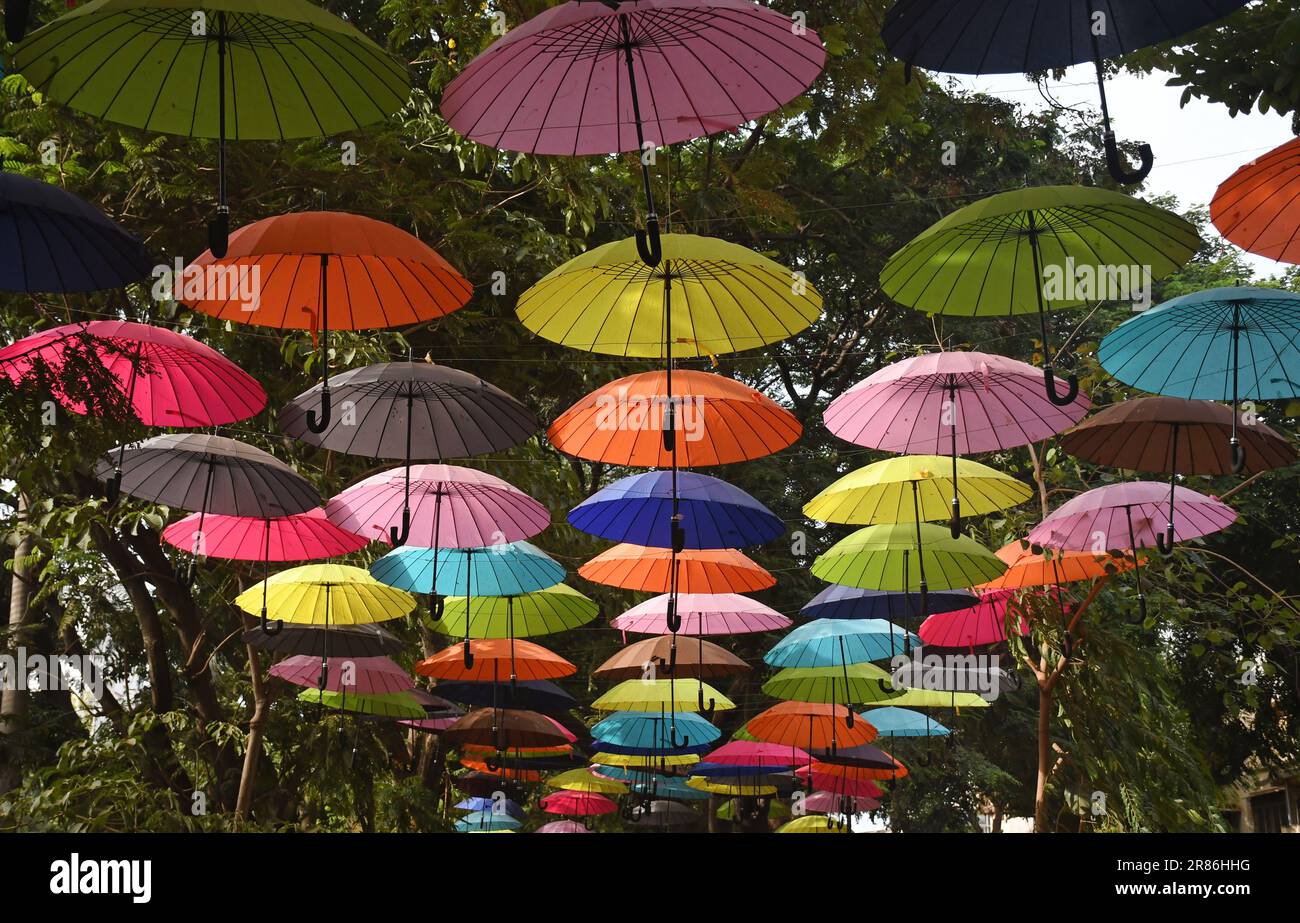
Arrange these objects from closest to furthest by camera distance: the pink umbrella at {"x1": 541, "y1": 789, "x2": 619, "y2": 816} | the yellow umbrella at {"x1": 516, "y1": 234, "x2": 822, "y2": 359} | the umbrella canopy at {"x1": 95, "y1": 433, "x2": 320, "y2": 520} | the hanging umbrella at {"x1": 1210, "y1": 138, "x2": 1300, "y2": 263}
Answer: the hanging umbrella at {"x1": 1210, "y1": 138, "x2": 1300, "y2": 263} → the yellow umbrella at {"x1": 516, "y1": 234, "x2": 822, "y2": 359} → the umbrella canopy at {"x1": 95, "y1": 433, "x2": 320, "y2": 520} → the pink umbrella at {"x1": 541, "y1": 789, "x2": 619, "y2": 816}

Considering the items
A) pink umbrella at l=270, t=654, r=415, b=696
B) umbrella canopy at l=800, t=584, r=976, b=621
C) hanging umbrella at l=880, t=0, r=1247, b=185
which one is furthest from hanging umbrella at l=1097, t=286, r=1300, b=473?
pink umbrella at l=270, t=654, r=415, b=696

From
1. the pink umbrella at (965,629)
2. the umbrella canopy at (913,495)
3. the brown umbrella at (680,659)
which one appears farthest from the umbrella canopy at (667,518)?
the pink umbrella at (965,629)

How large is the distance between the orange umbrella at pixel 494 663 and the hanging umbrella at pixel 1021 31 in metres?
5.95

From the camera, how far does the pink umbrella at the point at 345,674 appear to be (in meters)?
8.01

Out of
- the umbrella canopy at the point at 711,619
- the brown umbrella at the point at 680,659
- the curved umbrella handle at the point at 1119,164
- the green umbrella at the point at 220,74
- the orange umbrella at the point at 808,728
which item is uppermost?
the green umbrella at the point at 220,74

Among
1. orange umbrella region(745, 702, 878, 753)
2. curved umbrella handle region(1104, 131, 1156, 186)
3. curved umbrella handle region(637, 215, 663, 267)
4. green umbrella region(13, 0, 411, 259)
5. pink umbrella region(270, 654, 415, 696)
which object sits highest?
green umbrella region(13, 0, 411, 259)

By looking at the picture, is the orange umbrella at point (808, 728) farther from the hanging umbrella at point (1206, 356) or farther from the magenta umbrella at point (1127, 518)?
the hanging umbrella at point (1206, 356)

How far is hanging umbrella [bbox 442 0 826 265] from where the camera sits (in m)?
3.62

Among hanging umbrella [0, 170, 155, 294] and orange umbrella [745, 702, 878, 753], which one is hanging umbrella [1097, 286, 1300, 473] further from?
orange umbrella [745, 702, 878, 753]

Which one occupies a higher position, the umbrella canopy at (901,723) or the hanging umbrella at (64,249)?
the hanging umbrella at (64,249)

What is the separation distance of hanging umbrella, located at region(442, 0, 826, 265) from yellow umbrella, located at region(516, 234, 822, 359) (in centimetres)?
82

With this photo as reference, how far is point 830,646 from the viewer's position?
8797mm

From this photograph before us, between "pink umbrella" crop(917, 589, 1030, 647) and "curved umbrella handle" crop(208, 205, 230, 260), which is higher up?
"curved umbrella handle" crop(208, 205, 230, 260)
